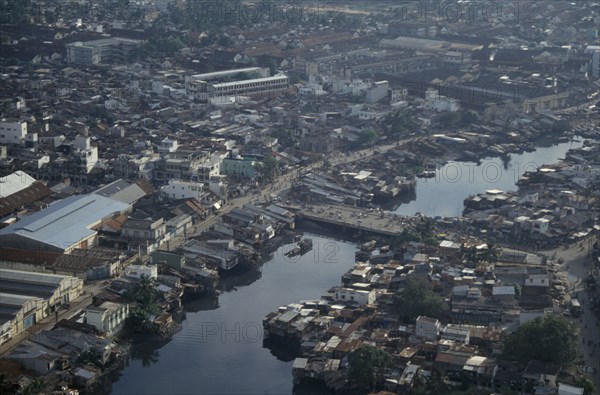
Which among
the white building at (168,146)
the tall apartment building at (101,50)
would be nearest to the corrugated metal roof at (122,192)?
the white building at (168,146)

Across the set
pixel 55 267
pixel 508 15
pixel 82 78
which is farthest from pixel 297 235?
pixel 508 15

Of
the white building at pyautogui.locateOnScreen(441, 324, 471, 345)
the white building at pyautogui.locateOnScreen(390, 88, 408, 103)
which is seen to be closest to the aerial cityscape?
the white building at pyautogui.locateOnScreen(441, 324, 471, 345)

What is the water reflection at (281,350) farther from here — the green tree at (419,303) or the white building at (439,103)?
the white building at (439,103)

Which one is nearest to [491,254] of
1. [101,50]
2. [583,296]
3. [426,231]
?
[426,231]

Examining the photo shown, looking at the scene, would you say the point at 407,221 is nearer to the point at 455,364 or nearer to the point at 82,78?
the point at 455,364

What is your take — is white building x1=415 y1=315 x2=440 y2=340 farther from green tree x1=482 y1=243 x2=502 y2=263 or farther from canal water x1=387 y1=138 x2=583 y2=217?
canal water x1=387 y1=138 x2=583 y2=217

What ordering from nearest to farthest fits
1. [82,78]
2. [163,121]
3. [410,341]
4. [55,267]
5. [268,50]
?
1. [410,341]
2. [55,267]
3. [163,121]
4. [82,78]
5. [268,50]

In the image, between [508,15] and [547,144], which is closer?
[547,144]
